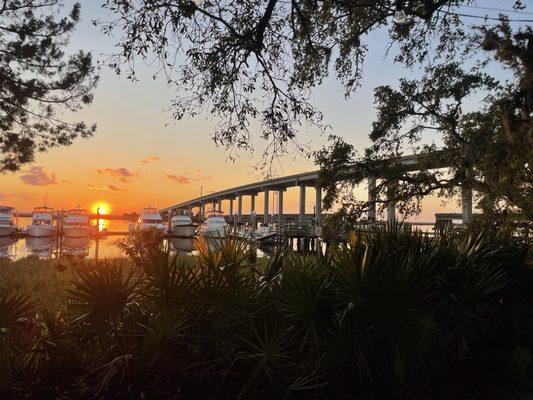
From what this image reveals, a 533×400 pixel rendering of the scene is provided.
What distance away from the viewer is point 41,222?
62969 mm

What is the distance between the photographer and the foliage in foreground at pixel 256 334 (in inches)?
199

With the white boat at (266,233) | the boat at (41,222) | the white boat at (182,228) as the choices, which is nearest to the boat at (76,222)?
the boat at (41,222)

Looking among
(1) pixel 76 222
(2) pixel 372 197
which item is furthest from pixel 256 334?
(1) pixel 76 222

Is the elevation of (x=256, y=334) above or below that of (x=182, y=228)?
below

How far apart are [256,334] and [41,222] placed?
210ft

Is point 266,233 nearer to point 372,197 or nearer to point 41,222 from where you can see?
point 41,222

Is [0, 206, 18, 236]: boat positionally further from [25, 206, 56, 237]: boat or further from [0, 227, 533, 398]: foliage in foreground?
[0, 227, 533, 398]: foliage in foreground

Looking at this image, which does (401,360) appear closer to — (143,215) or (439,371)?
(439,371)

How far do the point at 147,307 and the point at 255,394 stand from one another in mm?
1479

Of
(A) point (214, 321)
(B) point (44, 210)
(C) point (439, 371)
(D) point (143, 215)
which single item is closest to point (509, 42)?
(C) point (439, 371)

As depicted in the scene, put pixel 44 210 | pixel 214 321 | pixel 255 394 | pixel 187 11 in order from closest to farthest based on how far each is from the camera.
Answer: pixel 255 394, pixel 214 321, pixel 187 11, pixel 44 210

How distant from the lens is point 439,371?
6090 millimetres

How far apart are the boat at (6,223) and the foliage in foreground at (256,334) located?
121 feet

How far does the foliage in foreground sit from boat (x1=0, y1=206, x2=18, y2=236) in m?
36.8
